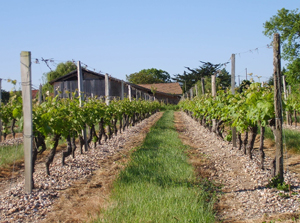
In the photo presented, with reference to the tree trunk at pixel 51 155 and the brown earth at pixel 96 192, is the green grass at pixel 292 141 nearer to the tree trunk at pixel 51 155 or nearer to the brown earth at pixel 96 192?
the brown earth at pixel 96 192

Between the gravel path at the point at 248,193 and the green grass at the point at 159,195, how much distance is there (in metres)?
0.28

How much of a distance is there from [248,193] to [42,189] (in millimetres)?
3145

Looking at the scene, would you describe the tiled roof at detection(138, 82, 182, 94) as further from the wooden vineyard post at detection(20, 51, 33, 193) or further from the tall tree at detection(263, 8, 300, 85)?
the wooden vineyard post at detection(20, 51, 33, 193)

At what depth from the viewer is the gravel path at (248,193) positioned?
13.2 feet

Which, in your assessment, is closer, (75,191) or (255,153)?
(75,191)

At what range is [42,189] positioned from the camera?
5164mm

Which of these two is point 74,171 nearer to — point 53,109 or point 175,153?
point 53,109

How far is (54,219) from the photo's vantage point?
3994 millimetres

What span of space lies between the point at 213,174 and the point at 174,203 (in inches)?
88.9

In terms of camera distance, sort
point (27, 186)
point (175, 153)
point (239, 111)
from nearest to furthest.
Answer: point (27, 186) < point (239, 111) < point (175, 153)

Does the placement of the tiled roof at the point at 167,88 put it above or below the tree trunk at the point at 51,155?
above

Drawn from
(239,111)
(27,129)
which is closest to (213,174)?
(239,111)

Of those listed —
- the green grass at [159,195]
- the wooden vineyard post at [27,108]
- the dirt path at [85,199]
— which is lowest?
the dirt path at [85,199]

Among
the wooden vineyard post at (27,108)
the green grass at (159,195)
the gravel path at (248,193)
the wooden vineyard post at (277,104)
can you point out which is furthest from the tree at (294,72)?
the wooden vineyard post at (27,108)
